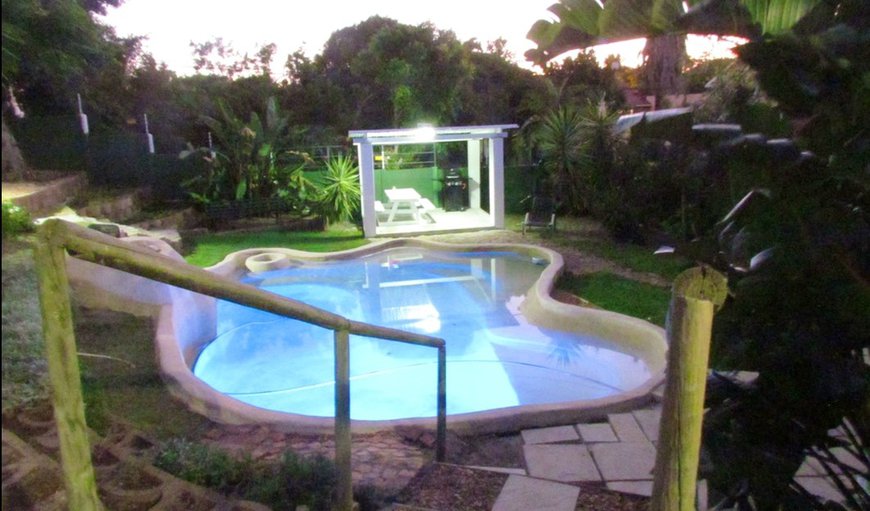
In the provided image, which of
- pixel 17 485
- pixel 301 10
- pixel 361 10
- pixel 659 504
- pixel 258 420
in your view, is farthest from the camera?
pixel 361 10

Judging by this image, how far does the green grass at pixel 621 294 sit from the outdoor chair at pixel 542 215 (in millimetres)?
4109

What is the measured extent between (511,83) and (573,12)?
25.3 m

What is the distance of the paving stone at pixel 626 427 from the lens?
4410 millimetres

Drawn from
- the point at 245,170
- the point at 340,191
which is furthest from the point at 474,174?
the point at 245,170

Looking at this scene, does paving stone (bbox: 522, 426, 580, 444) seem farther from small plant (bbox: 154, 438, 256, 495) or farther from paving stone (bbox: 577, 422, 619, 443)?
small plant (bbox: 154, 438, 256, 495)

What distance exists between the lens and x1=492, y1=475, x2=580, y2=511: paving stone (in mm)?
2910

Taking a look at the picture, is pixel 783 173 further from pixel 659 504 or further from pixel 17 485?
pixel 17 485

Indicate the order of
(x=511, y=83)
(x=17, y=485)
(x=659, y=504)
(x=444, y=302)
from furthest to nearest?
(x=511, y=83)
(x=444, y=302)
(x=17, y=485)
(x=659, y=504)

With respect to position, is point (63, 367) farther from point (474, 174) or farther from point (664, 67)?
point (474, 174)

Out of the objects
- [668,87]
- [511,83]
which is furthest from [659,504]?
[511,83]

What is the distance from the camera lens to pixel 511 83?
26453 mm

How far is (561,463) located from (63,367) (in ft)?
10.7

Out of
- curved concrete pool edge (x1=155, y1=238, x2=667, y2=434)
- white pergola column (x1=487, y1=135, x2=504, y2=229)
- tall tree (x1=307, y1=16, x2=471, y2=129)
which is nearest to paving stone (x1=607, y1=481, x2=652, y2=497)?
curved concrete pool edge (x1=155, y1=238, x2=667, y2=434)

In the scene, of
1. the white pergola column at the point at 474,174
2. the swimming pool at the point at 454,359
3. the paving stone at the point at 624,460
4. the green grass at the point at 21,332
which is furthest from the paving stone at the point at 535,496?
the white pergola column at the point at 474,174
